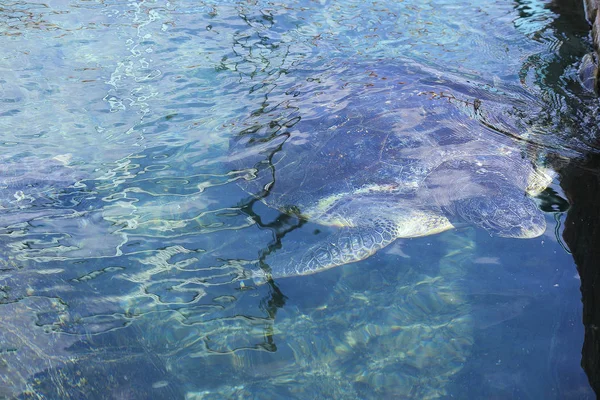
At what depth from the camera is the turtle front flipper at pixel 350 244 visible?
140 inches

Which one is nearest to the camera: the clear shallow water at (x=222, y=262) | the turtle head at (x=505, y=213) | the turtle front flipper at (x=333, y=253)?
the clear shallow water at (x=222, y=262)

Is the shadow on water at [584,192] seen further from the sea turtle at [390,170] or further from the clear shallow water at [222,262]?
the sea turtle at [390,170]

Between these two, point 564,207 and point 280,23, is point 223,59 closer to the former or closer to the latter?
point 280,23

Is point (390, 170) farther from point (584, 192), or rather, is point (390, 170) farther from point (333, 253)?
point (584, 192)

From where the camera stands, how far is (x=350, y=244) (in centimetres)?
377

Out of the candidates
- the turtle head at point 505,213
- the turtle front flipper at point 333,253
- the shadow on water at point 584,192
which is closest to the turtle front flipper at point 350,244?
the turtle front flipper at point 333,253

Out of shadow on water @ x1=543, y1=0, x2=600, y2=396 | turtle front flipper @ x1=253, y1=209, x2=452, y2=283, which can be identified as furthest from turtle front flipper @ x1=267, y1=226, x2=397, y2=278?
shadow on water @ x1=543, y1=0, x2=600, y2=396

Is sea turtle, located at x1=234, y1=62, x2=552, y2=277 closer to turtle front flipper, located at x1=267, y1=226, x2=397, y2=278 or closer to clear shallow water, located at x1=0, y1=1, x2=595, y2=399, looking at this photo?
turtle front flipper, located at x1=267, y1=226, x2=397, y2=278

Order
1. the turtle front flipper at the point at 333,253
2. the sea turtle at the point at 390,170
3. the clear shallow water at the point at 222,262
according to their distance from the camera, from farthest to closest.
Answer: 1. the sea turtle at the point at 390,170
2. the turtle front flipper at the point at 333,253
3. the clear shallow water at the point at 222,262

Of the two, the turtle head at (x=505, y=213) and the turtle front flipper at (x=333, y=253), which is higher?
the turtle head at (x=505, y=213)

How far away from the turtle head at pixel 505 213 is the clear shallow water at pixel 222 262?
0.29ft

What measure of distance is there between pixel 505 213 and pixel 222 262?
223 cm

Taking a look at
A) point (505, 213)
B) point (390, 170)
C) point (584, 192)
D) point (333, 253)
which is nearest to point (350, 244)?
point (333, 253)

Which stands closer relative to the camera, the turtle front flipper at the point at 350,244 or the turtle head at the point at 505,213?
the turtle front flipper at the point at 350,244
